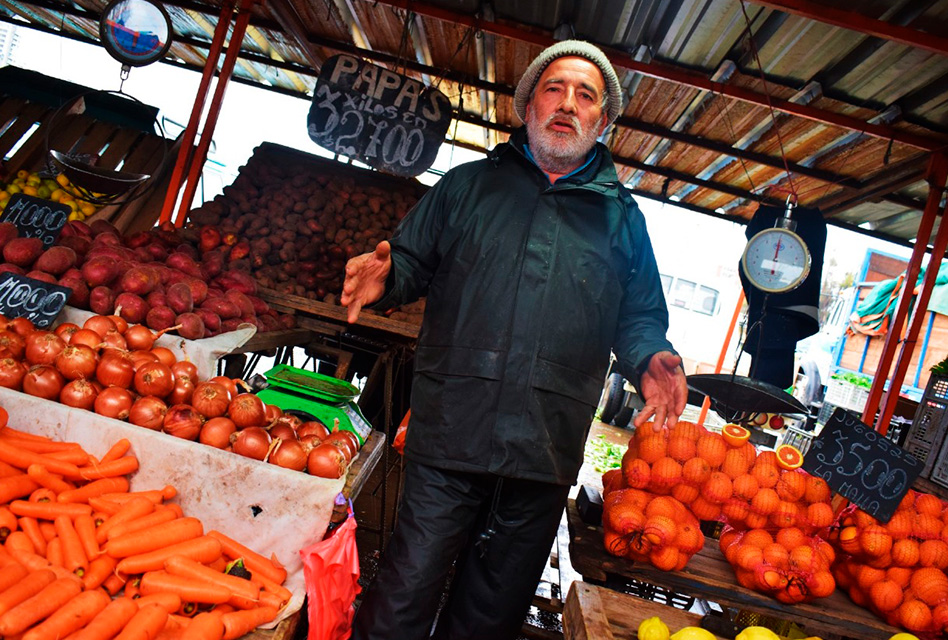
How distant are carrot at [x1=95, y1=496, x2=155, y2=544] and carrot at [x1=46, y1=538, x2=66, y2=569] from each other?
10cm

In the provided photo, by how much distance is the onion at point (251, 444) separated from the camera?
6.70ft

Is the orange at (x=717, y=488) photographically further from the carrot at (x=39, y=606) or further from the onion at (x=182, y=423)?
the carrot at (x=39, y=606)

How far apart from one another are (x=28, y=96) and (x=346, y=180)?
4.46 meters

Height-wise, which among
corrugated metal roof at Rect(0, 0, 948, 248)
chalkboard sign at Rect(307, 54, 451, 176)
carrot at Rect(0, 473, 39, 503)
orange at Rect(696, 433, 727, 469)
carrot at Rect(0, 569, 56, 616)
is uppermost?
corrugated metal roof at Rect(0, 0, 948, 248)

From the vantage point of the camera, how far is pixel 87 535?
1770 mm

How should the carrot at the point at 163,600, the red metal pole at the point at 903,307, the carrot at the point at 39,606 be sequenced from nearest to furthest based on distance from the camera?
the carrot at the point at 39,606 < the carrot at the point at 163,600 < the red metal pole at the point at 903,307

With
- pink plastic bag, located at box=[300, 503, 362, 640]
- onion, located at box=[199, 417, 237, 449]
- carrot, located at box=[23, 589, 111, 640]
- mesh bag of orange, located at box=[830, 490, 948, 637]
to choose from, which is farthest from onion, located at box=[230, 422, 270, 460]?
mesh bag of orange, located at box=[830, 490, 948, 637]

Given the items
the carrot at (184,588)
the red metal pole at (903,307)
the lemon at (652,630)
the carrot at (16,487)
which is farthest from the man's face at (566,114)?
the red metal pole at (903,307)

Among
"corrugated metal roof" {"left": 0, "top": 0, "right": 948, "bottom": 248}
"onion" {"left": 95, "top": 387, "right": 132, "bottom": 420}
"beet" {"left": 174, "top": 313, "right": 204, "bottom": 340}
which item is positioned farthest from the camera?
"corrugated metal roof" {"left": 0, "top": 0, "right": 948, "bottom": 248}

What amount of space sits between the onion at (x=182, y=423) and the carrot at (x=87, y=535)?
1.16ft

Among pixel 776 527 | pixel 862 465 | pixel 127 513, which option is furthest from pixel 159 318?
pixel 862 465

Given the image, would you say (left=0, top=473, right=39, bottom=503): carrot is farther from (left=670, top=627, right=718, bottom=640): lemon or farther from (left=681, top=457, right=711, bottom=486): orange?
(left=681, top=457, right=711, bottom=486): orange

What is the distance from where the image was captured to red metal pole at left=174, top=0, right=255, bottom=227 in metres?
5.75

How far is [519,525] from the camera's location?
7.15 feet
